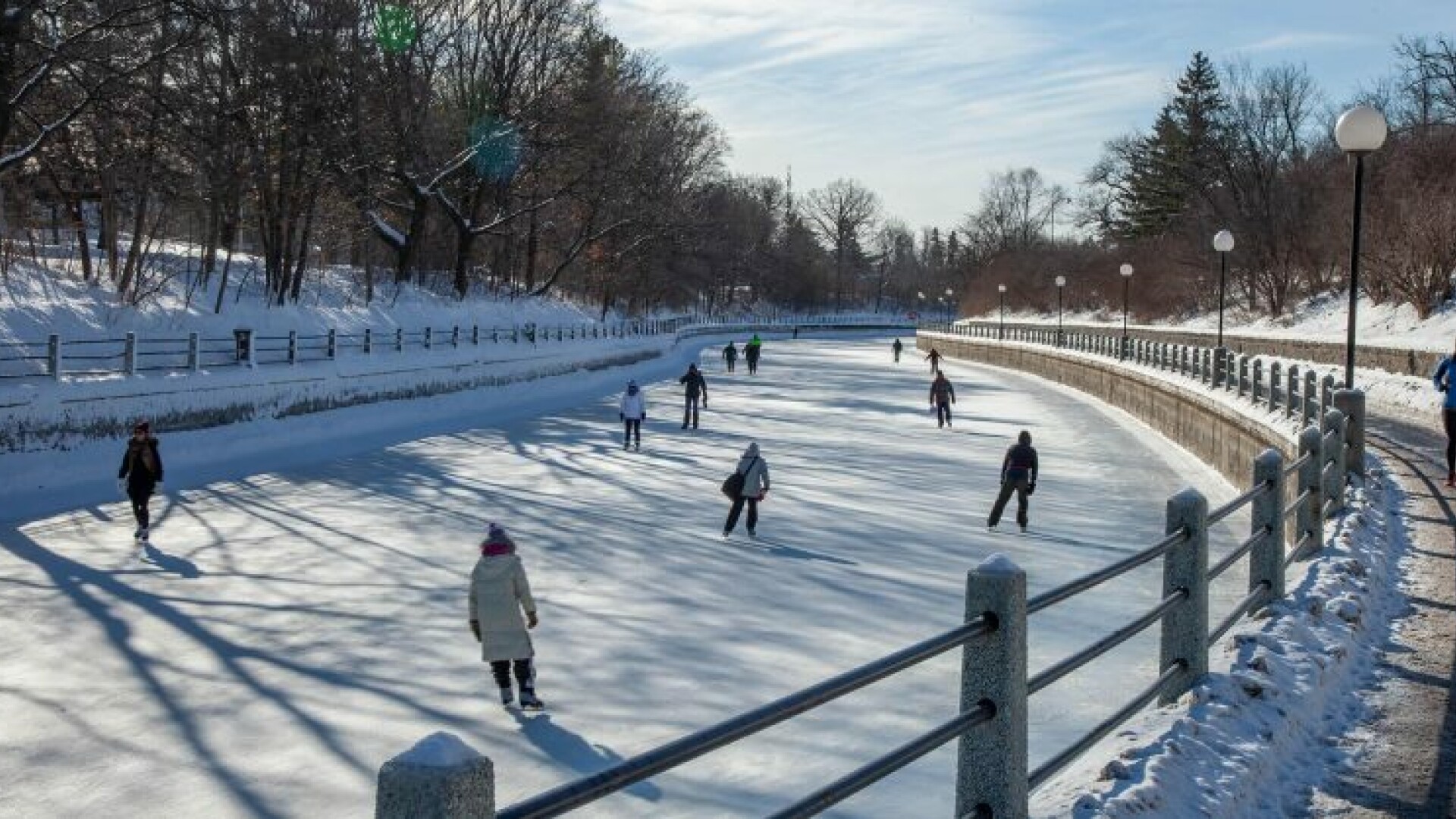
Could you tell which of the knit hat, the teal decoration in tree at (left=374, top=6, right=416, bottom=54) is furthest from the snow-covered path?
the teal decoration in tree at (left=374, top=6, right=416, bottom=54)

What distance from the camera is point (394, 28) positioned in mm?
40000

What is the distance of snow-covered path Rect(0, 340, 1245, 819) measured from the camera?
7.35 metres

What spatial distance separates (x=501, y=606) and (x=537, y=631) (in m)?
2.06

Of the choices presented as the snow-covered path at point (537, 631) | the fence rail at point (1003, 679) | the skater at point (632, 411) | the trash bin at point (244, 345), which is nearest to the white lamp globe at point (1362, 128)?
the snow-covered path at point (537, 631)

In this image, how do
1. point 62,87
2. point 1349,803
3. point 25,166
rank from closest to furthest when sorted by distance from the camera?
point 1349,803 → point 62,87 → point 25,166

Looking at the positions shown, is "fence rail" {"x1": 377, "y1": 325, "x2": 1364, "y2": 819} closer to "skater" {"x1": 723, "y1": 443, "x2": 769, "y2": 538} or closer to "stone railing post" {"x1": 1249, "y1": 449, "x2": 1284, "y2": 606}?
"stone railing post" {"x1": 1249, "y1": 449, "x2": 1284, "y2": 606}

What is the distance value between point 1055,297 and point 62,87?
76.5 metres

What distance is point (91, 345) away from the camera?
2334 cm

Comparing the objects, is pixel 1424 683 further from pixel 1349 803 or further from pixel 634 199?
pixel 634 199

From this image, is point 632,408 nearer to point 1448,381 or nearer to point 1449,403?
point 1448,381

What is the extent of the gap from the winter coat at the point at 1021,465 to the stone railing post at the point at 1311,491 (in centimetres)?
659

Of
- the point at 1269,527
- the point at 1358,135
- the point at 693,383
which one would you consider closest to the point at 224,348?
the point at 693,383

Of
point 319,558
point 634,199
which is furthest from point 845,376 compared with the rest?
point 319,558

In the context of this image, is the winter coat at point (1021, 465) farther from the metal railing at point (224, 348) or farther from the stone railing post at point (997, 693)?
the metal railing at point (224, 348)
